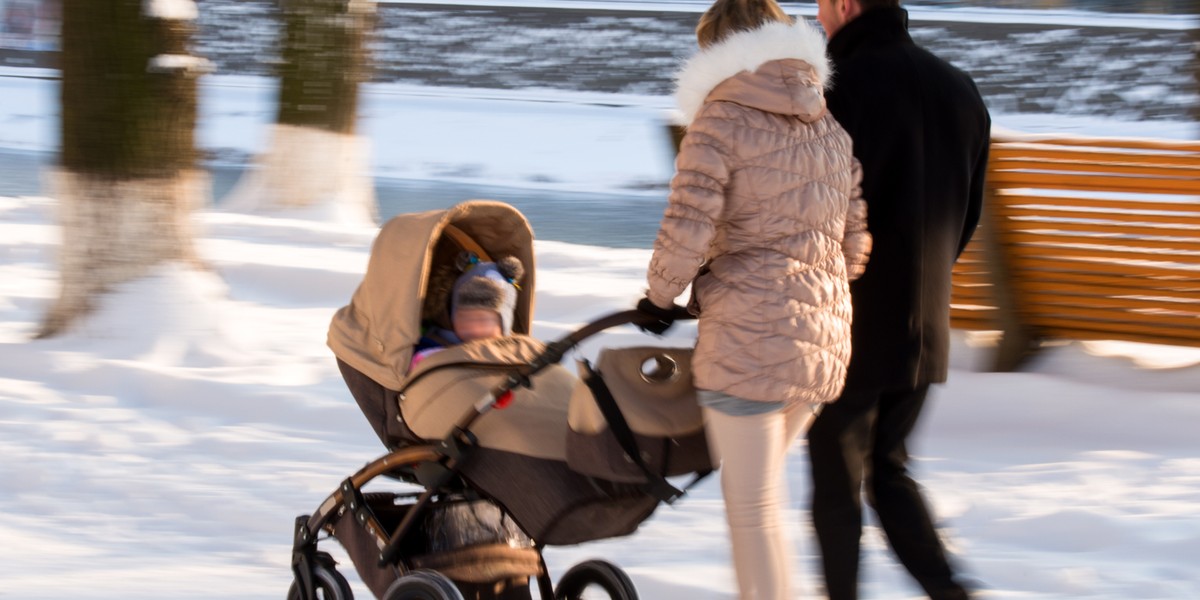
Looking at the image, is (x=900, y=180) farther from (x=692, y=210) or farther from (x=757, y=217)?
(x=692, y=210)

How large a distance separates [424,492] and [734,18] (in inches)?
48.7

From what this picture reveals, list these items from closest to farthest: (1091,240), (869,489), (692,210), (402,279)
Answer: (692,210) < (402,279) < (869,489) < (1091,240)

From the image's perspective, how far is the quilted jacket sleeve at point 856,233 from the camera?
3.19 meters

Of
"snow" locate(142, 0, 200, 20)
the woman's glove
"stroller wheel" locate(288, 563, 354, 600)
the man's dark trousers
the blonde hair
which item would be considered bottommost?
"stroller wheel" locate(288, 563, 354, 600)

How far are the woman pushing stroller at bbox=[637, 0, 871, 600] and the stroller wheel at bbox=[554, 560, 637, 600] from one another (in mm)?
513

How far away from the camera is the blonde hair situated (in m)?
3.07

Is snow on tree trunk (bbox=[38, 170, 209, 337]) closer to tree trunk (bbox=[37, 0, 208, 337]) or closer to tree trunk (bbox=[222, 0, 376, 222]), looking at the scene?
tree trunk (bbox=[37, 0, 208, 337])

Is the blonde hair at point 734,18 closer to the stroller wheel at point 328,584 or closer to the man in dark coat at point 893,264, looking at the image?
the man in dark coat at point 893,264

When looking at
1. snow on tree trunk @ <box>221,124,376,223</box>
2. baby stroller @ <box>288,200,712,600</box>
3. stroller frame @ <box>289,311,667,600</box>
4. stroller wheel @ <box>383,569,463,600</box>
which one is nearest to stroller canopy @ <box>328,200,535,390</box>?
baby stroller @ <box>288,200,712,600</box>

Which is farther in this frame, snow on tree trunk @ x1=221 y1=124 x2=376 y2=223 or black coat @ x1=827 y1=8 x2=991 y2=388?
snow on tree trunk @ x1=221 y1=124 x2=376 y2=223

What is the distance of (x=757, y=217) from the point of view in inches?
118

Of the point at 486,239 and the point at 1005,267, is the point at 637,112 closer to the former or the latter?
the point at 1005,267

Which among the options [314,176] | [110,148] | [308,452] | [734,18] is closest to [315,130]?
[314,176]

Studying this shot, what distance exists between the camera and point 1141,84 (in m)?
22.7
